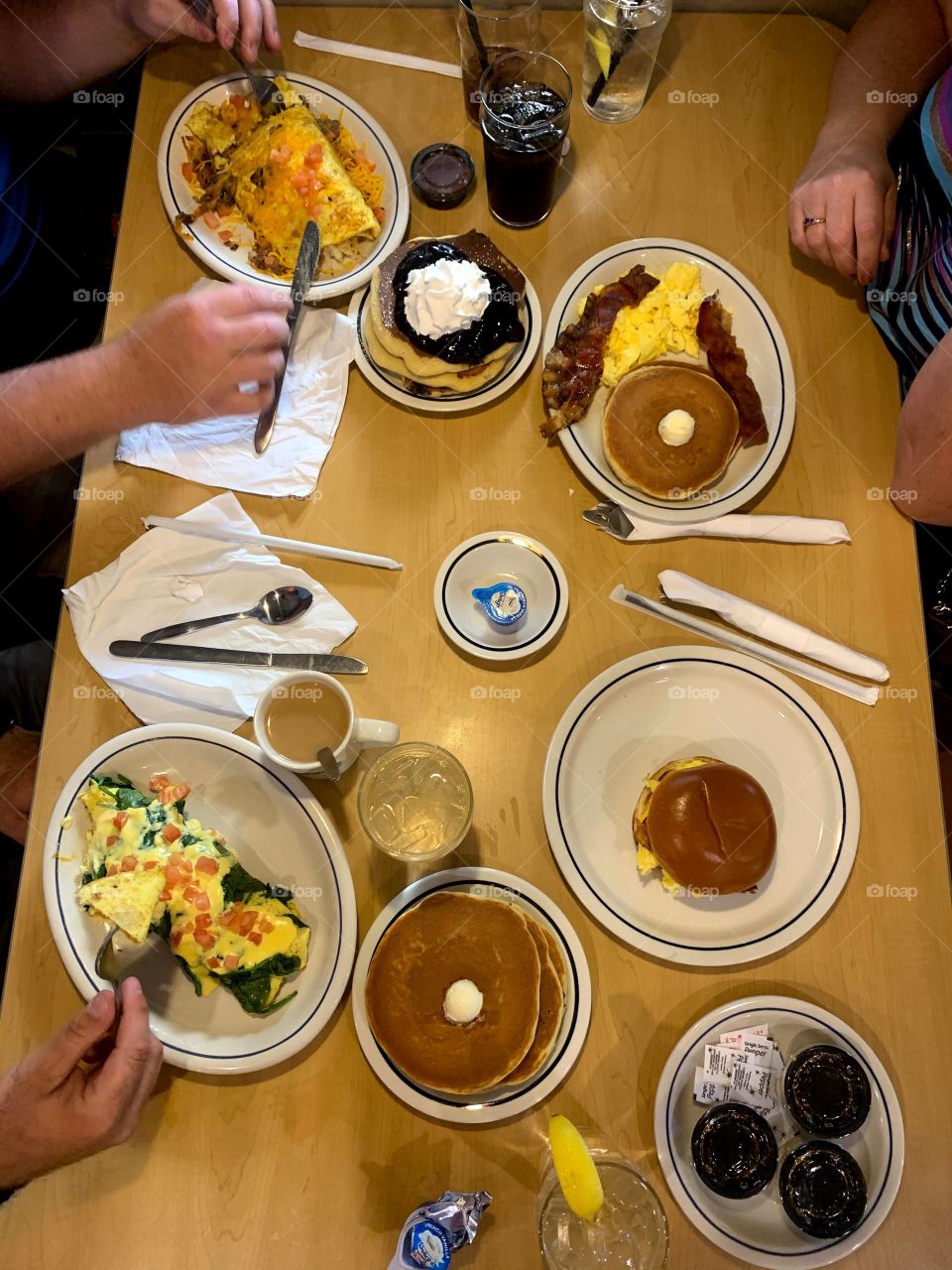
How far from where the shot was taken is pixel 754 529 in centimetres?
160

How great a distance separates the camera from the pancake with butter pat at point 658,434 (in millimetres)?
1602

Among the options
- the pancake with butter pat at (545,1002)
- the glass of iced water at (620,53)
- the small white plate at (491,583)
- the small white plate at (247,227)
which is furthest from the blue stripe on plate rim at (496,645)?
the glass of iced water at (620,53)

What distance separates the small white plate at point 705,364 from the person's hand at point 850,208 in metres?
0.15

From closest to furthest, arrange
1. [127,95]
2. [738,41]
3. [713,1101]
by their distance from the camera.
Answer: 1. [713,1101]
2. [738,41]
3. [127,95]

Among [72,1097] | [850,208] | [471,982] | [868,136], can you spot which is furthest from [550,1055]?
[868,136]

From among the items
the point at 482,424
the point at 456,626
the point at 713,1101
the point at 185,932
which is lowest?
the point at 713,1101

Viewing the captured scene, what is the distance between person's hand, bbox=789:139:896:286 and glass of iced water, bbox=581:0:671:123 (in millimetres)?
412

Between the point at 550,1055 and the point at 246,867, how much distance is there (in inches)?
23.0

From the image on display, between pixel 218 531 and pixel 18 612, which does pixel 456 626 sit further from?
pixel 18 612

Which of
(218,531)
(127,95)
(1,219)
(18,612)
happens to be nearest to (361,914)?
(218,531)

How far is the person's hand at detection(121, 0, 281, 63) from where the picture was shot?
169cm

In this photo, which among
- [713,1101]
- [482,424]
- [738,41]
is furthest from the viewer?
[738,41]

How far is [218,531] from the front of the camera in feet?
5.26

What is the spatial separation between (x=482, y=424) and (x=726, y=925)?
1003 millimetres
